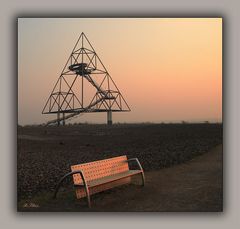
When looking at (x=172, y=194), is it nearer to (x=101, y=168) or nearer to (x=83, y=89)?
(x=101, y=168)

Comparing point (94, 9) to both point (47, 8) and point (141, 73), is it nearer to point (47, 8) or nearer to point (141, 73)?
point (47, 8)

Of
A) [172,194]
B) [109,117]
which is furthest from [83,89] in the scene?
[172,194]

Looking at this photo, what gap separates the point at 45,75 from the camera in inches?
245

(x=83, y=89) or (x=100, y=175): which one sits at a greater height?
(x=83, y=89)

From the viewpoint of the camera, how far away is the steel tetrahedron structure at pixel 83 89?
627 centimetres

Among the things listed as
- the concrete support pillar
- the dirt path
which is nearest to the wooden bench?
the dirt path

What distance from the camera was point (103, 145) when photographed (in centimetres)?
653

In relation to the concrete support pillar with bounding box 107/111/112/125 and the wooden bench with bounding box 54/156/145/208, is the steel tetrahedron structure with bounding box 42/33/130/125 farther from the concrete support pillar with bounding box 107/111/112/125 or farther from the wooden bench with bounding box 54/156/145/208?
the wooden bench with bounding box 54/156/145/208

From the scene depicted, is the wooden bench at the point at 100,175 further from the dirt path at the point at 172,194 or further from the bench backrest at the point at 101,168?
the dirt path at the point at 172,194

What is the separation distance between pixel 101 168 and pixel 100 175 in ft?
0.31

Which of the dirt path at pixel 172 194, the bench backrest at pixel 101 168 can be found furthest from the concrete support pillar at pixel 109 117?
the dirt path at pixel 172 194

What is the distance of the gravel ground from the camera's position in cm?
622
